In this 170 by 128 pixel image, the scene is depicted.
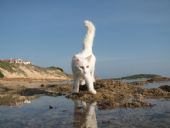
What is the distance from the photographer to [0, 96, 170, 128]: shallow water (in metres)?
9.55

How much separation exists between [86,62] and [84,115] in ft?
15.0

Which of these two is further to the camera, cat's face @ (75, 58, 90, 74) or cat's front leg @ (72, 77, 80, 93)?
cat's front leg @ (72, 77, 80, 93)


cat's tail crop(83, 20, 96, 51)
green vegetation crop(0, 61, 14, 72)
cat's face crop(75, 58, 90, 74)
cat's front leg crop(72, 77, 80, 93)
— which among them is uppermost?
green vegetation crop(0, 61, 14, 72)

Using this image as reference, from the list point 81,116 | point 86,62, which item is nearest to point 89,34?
point 86,62

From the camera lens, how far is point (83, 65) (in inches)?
606

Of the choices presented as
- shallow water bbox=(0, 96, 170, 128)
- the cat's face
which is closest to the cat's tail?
the cat's face

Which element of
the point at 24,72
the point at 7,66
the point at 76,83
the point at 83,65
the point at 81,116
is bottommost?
the point at 81,116

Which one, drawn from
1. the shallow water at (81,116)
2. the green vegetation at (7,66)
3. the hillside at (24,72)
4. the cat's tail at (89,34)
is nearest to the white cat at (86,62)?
the cat's tail at (89,34)

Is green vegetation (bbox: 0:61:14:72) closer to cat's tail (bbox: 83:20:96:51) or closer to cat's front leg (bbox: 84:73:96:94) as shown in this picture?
cat's tail (bbox: 83:20:96:51)

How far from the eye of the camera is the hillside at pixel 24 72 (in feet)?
156

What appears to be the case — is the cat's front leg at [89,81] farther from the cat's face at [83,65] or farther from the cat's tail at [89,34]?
the cat's tail at [89,34]

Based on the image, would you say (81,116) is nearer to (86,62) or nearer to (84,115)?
(84,115)

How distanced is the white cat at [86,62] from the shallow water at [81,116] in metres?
1.91

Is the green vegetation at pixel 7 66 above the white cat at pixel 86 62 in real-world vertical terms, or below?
above
